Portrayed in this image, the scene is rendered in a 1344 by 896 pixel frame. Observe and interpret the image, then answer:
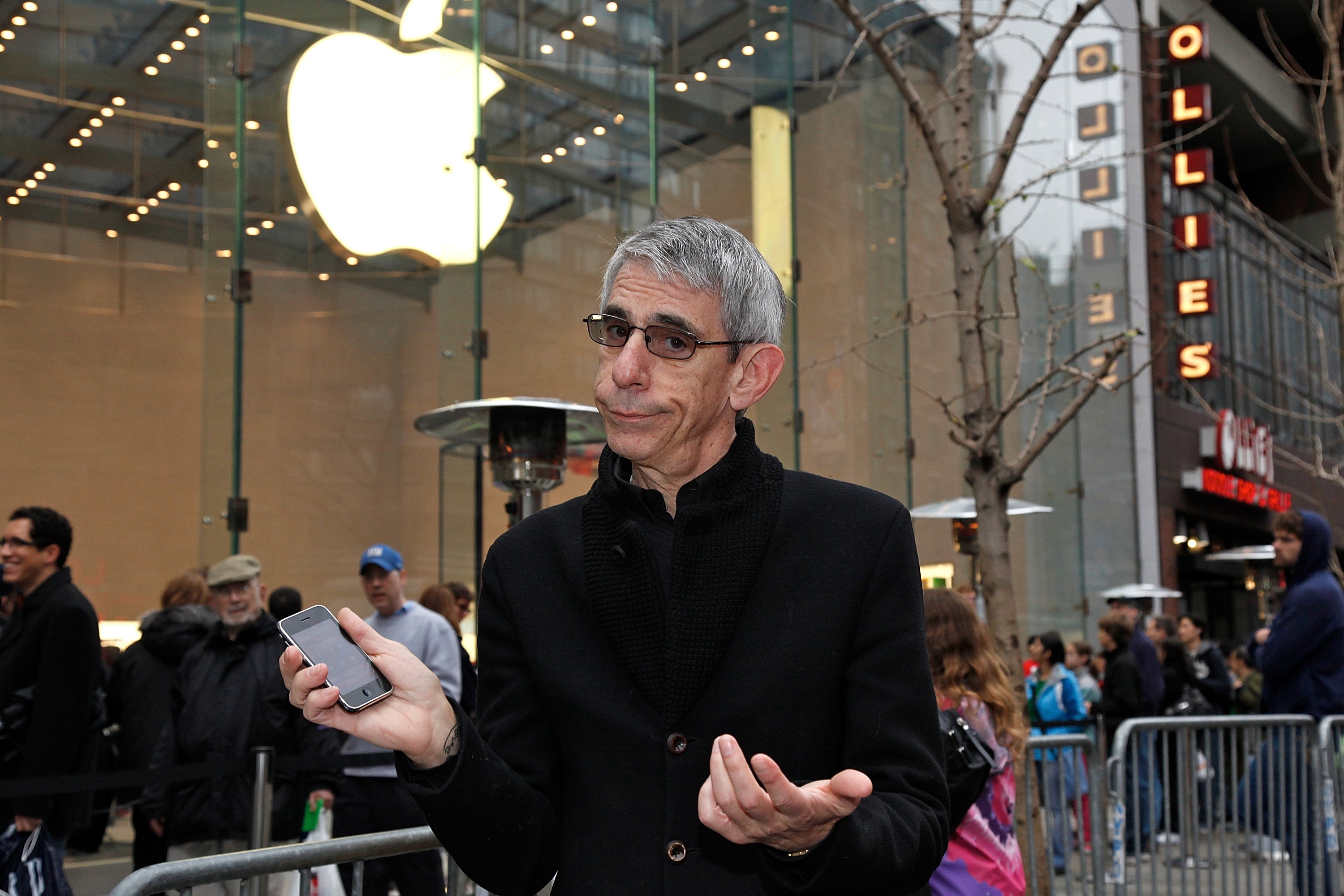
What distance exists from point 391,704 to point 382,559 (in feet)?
17.4

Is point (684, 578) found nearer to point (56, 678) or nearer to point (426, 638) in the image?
point (56, 678)

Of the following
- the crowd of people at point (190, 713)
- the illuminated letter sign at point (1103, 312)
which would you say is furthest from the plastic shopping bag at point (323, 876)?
the illuminated letter sign at point (1103, 312)

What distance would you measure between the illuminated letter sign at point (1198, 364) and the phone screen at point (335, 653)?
2312cm

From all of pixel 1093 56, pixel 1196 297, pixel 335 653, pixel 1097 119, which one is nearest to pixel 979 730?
pixel 335 653

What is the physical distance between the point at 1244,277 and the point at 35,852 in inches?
1099

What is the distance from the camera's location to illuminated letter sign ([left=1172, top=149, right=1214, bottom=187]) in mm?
23094

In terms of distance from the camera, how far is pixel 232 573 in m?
5.88

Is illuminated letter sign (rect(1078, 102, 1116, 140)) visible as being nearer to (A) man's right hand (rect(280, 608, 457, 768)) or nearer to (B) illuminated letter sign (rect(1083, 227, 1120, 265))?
(B) illuminated letter sign (rect(1083, 227, 1120, 265))

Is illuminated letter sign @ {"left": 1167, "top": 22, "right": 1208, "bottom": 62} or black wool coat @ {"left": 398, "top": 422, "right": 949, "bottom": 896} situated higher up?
illuminated letter sign @ {"left": 1167, "top": 22, "right": 1208, "bottom": 62}

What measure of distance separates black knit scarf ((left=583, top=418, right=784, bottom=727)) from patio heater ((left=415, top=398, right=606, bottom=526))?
470 centimetres

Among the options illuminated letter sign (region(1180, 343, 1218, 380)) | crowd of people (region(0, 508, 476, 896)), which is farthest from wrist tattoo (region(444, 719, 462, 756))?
illuminated letter sign (region(1180, 343, 1218, 380))

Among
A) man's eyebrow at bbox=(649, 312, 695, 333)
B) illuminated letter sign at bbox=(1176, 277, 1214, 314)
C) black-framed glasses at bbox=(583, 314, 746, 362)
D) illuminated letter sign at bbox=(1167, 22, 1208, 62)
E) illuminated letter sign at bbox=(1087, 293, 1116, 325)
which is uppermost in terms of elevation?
A: illuminated letter sign at bbox=(1167, 22, 1208, 62)

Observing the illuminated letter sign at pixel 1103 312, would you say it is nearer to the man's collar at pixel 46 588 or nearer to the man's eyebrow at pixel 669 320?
the man's collar at pixel 46 588

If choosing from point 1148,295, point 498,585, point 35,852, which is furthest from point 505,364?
point 1148,295
